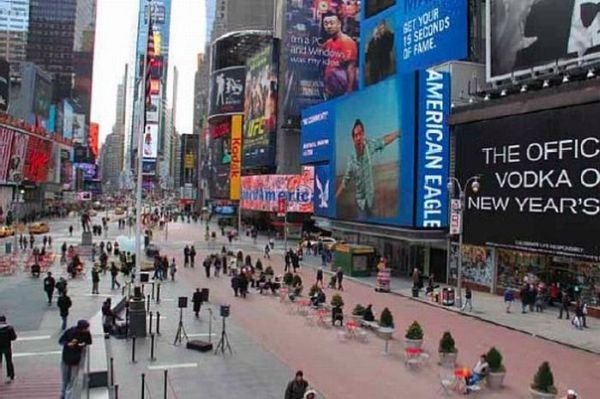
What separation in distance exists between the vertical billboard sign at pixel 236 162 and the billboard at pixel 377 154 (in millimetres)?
59467

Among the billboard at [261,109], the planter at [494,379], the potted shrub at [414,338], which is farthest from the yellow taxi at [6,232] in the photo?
the planter at [494,379]

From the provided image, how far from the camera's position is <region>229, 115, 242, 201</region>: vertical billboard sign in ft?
389

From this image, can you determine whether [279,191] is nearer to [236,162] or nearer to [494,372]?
[236,162]

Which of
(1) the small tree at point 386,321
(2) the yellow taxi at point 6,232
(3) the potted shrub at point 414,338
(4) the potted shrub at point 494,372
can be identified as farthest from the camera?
(2) the yellow taxi at point 6,232

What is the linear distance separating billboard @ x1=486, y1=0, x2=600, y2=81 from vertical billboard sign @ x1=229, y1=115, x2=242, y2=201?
76252mm

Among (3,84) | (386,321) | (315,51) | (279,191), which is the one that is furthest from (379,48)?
(3,84)

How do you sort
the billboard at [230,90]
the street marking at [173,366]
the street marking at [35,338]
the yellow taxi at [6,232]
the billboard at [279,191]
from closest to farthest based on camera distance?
the street marking at [173,366] → the street marking at [35,338] → the yellow taxi at [6,232] → the billboard at [279,191] → the billboard at [230,90]

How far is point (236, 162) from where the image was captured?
11969cm

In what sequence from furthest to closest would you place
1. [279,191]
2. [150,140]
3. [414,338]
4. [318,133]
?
1. [279,191]
2. [318,133]
3. [150,140]
4. [414,338]

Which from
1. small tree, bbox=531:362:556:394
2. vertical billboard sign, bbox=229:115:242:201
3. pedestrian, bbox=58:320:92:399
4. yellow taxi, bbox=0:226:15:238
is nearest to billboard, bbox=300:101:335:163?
yellow taxi, bbox=0:226:15:238

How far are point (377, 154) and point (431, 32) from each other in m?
11.8

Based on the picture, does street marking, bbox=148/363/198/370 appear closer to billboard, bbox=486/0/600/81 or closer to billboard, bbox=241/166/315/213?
billboard, bbox=486/0/600/81

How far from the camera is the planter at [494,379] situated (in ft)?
59.7

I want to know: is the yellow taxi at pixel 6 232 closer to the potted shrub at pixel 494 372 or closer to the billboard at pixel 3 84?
the billboard at pixel 3 84
